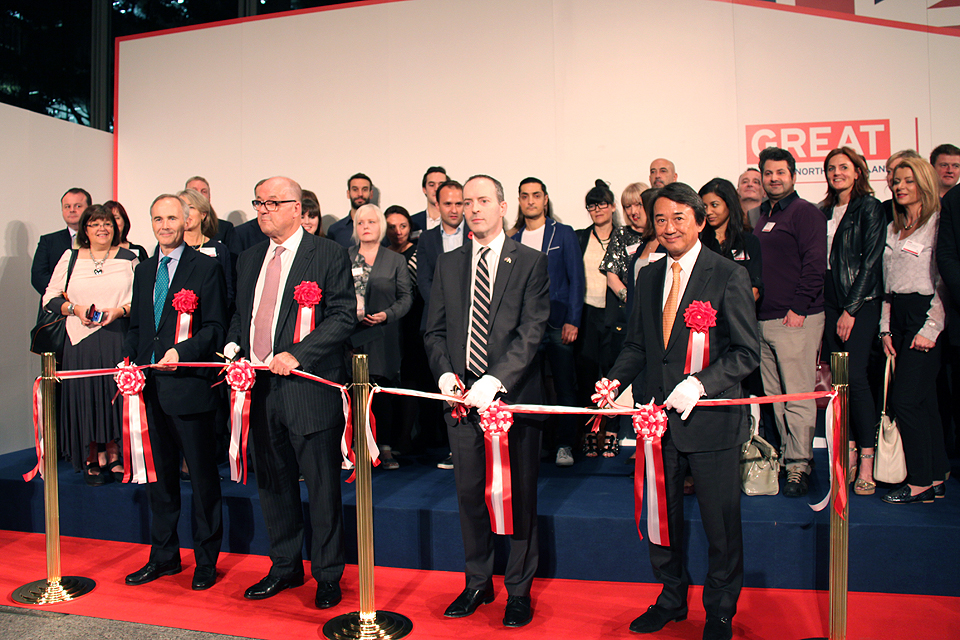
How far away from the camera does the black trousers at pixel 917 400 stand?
340 cm

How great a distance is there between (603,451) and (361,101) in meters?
3.59

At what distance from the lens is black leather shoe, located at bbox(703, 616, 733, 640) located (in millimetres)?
2531

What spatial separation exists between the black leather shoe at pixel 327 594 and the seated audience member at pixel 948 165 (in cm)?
389

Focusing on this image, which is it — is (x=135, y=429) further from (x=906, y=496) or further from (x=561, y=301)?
(x=906, y=496)

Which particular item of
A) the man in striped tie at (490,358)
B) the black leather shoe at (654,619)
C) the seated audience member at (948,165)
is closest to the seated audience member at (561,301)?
the man in striped tie at (490,358)

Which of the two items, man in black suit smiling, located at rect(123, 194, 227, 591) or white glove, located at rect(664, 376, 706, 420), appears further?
man in black suit smiling, located at rect(123, 194, 227, 591)

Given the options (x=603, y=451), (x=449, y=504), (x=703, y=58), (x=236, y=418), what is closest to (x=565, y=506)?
(x=449, y=504)

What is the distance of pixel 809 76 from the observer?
16.8ft

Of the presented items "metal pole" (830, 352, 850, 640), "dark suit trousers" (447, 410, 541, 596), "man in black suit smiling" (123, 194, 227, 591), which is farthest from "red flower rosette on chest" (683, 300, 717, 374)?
"man in black suit smiling" (123, 194, 227, 591)

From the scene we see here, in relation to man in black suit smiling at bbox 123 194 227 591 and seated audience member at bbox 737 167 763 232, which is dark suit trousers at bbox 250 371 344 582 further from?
seated audience member at bbox 737 167 763 232

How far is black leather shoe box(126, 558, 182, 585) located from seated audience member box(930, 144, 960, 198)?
4582mm

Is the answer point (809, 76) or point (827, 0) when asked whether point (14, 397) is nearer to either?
point (809, 76)

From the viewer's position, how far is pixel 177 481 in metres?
3.44

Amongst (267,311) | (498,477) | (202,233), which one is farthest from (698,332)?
(202,233)
